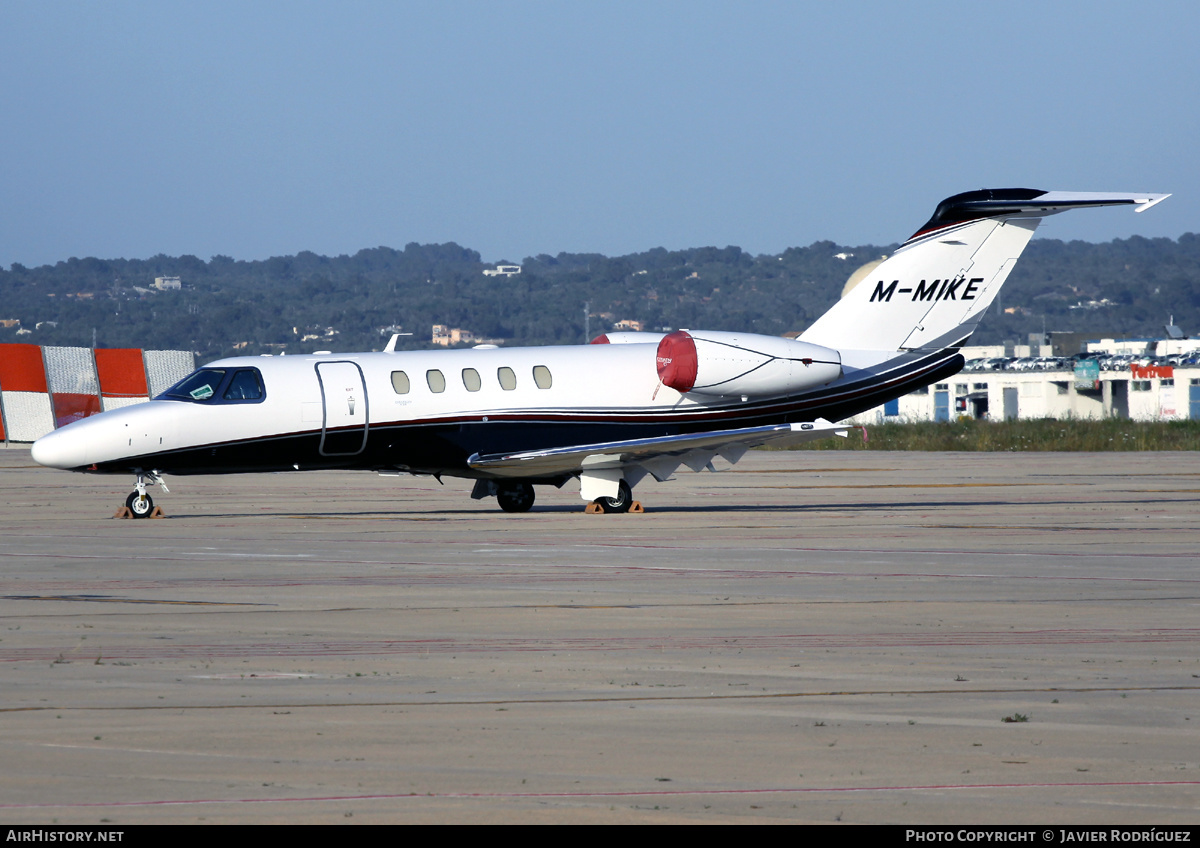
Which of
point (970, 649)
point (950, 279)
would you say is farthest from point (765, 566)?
point (950, 279)

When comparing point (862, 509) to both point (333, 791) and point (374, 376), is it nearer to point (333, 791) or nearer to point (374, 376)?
point (374, 376)

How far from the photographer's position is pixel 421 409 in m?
25.7

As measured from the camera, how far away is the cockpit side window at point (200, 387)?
81.7ft

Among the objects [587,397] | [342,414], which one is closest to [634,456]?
[587,397]

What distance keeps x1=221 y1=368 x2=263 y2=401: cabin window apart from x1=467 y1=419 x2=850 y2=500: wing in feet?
12.0

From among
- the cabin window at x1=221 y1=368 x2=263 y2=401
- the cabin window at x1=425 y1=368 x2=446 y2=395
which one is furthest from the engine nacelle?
the cabin window at x1=221 y1=368 x2=263 y2=401

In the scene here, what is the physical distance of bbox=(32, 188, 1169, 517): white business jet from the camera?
81.5ft

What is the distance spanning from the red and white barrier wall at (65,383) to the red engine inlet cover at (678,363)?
3685 cm

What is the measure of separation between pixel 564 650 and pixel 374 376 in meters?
14.7

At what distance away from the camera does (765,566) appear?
17.6 metres

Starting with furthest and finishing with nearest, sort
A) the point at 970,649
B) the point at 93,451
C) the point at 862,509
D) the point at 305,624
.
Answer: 1. the point at 862,509
2. the point at 93,451
3. the point at 305,624
4. the point at 970,649

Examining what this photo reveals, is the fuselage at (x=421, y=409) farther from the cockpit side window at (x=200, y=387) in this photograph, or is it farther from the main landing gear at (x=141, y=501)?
the main landing gear at (x=141, y=501)

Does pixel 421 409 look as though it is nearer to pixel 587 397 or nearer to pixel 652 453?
pixel 587 397

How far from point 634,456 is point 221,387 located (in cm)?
686
